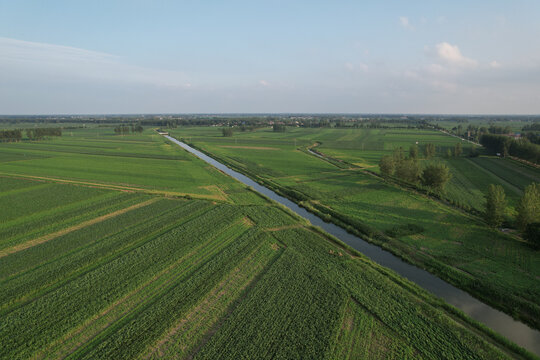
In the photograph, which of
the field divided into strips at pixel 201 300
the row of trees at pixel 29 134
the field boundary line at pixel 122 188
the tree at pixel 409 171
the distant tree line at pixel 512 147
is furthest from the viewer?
the row of trees at pixel 29 134

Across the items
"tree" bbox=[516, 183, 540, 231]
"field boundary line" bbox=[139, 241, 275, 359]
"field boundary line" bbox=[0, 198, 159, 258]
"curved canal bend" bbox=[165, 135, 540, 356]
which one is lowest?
"curved canal bend" bbox=[165, 135, 540, 356]

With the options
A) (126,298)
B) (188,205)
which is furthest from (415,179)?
(126,298)

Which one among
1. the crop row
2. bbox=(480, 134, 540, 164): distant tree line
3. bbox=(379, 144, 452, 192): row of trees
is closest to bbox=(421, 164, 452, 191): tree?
bbox=(379, 144, 452, 192): row of trees

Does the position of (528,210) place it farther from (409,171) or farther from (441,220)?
(409,171)

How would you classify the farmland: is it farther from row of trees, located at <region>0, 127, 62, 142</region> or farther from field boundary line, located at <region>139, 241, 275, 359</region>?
row of trees, located at <region>0, 127, 62, 142</region>

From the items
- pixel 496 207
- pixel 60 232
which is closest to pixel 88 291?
pixel 60 232

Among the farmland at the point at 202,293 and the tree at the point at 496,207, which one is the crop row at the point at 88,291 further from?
the tree at the point at 496,207

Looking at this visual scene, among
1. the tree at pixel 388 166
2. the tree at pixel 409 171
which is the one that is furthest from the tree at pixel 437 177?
the tree at pixel 388 166

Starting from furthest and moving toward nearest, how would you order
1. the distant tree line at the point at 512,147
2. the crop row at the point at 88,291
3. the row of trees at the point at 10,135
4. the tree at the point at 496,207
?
the row of trees at the point at 10,135, the distant tree line at the point at 512,147, the tree at the point at 496,207, the crop row at the point at 88,291
